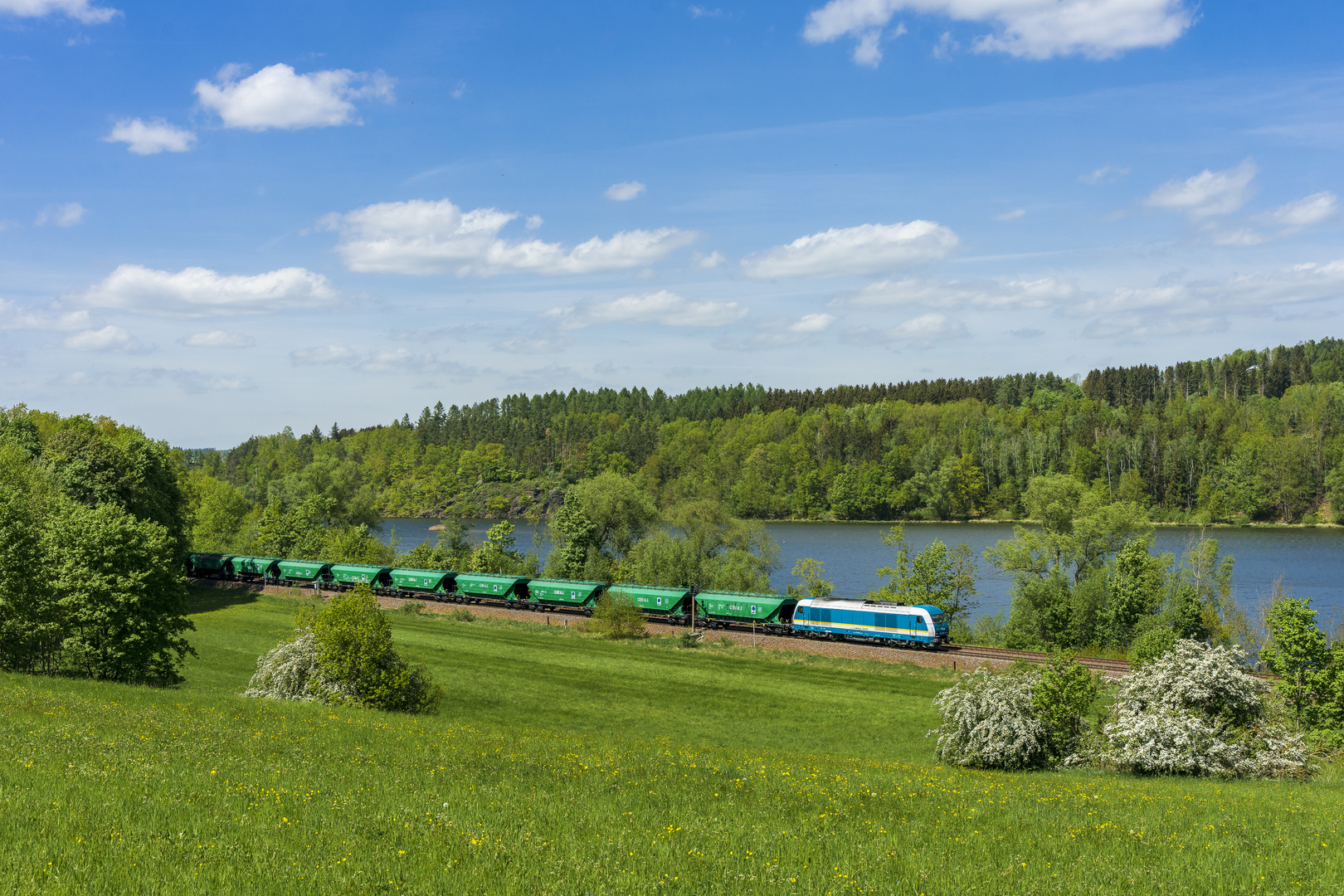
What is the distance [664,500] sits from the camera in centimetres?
14162

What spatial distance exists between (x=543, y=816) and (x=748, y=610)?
4728cm

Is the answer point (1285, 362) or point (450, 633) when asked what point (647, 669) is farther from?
point (1285, 362)

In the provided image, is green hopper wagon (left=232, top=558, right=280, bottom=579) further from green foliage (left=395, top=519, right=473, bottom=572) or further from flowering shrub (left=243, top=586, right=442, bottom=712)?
Answer: flowering shrub (left=243, top=586, right=442, bottom=712)

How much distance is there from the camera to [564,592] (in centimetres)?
6675

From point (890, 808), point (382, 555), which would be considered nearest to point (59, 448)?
point (382, 555)

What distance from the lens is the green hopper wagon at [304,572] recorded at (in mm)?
77875

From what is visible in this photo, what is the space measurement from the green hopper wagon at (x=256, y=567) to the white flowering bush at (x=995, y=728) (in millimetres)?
69930

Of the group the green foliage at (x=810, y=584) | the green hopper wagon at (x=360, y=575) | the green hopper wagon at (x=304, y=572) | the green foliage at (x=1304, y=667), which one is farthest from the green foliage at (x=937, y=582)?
the green hopper wagon at (x=304, y=572)

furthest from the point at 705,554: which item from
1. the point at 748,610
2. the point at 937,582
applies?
the point at 748,610

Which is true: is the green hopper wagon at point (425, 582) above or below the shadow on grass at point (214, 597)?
above

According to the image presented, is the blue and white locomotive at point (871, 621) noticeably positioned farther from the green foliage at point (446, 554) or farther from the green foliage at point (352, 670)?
the green foliage at point (446, 554)

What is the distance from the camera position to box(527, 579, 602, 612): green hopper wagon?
2586 inches

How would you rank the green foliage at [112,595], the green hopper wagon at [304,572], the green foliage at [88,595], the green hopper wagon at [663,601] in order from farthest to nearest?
the green hopper wagon at [304,572], the green hopper wagon at [663,601], the green foliage at [112,595], the green foliage at [88,595]

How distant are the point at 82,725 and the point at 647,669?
1304 inches
